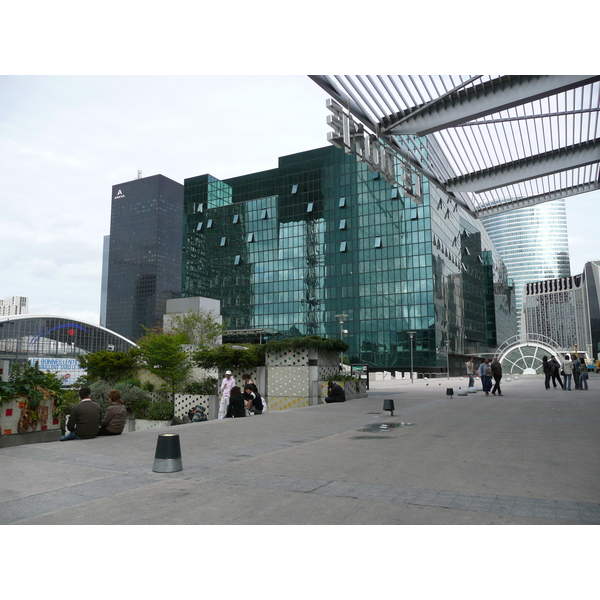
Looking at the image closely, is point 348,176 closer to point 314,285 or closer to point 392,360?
point 314,285

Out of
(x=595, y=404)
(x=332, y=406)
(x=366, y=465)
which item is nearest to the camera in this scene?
(x=366, y=465)

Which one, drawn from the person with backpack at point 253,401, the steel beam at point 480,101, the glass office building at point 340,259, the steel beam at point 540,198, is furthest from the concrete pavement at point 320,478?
the glass office building at point 340,259

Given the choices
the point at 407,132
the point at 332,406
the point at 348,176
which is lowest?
the point at 332,406

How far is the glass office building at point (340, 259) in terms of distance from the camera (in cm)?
7519

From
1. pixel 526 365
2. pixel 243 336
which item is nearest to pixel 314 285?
pixel 243 336

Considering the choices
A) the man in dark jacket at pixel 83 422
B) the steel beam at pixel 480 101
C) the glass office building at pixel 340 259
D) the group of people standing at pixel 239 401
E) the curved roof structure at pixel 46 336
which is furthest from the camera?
the curved roof structure at pixel 46 336

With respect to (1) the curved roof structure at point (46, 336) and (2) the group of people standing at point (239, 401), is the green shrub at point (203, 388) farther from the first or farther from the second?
(1) the curved roof structure at point (46, 336)

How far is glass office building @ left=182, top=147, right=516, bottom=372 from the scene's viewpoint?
75.2m

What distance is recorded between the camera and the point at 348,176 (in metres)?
83.5

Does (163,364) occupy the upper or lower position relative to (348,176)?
lower

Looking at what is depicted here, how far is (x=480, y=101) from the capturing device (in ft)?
55.4

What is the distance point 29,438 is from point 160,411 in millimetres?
12797

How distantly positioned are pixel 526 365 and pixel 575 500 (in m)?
67.9

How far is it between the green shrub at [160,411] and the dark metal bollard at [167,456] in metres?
16.0
